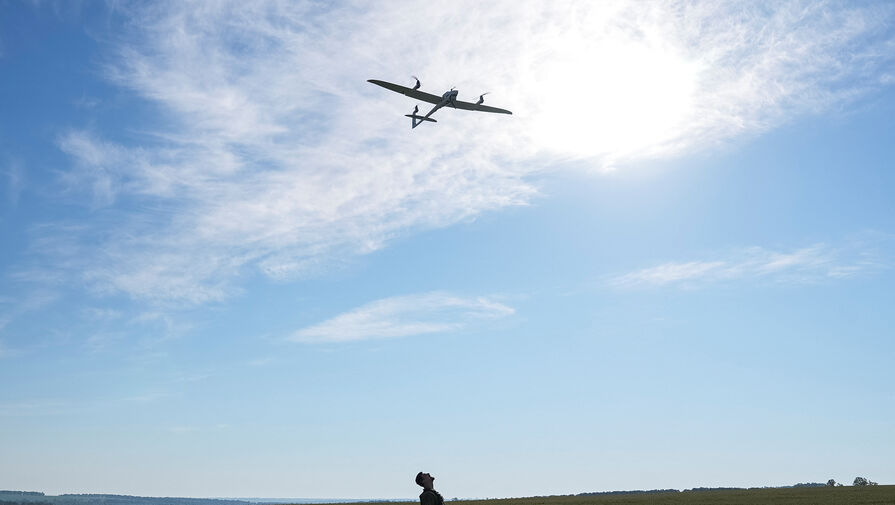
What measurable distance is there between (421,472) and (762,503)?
80133 millimetres

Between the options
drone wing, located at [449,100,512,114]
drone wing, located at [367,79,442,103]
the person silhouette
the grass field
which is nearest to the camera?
the person silhouette

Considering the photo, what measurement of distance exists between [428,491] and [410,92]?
5819 centimetres

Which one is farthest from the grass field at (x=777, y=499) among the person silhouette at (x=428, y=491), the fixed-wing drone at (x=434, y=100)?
the person silhouette at (x=428, y=491)

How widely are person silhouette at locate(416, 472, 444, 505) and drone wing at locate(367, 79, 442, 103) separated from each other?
54231mm

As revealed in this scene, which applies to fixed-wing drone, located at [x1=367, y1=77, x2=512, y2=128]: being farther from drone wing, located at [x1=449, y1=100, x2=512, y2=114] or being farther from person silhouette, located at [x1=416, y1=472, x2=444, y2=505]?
person silhouette, located at [x1=416, y1=472, x2=444, y2=505]

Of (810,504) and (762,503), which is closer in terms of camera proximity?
(810,504)

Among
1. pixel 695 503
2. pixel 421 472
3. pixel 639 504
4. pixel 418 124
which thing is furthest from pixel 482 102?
pixel 421 472

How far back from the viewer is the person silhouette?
14.6 meters

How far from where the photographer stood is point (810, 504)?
73.9 metres

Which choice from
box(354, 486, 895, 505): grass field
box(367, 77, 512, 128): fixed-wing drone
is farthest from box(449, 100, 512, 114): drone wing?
box(354, 486, 895, 505): grass field

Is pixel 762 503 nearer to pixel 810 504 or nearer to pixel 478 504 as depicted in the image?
pixel 810 504

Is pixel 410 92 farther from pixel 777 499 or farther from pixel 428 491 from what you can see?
pixel 777 499

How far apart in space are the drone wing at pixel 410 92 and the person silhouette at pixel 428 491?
178 feet

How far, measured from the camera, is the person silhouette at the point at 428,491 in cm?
1459
